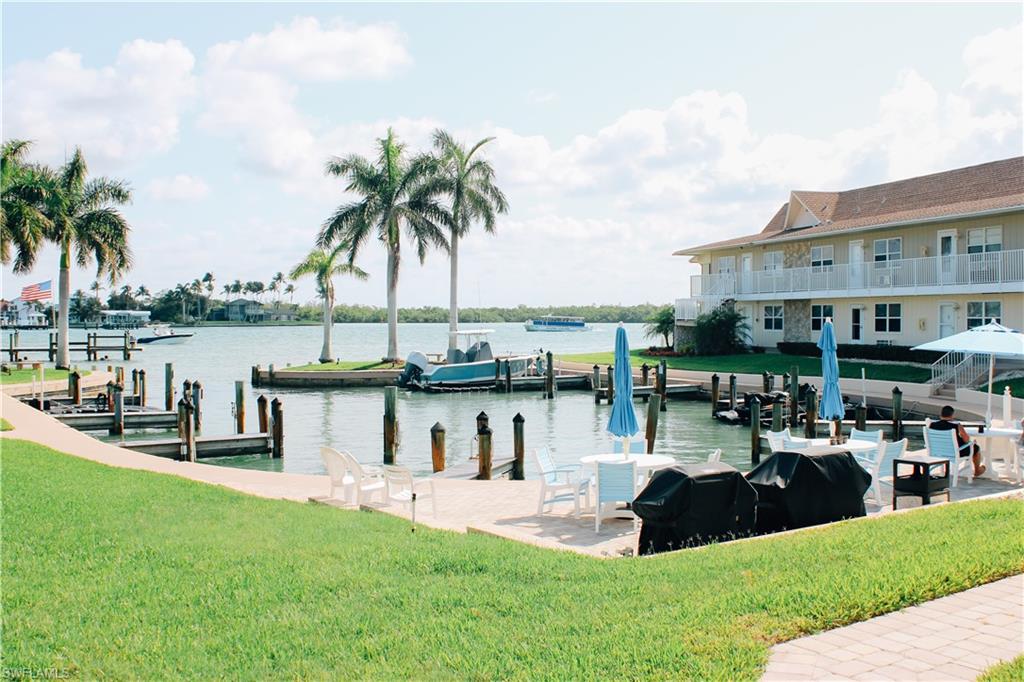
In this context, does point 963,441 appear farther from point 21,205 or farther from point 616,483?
point 21,205

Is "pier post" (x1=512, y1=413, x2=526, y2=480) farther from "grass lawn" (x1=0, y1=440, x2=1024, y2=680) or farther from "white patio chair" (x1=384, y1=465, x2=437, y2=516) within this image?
"grass lawn" (x1=0, y1=440, x2=1024, y2=680)

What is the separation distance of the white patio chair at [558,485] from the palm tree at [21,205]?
36.8 meters

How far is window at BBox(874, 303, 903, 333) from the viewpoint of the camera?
132ft

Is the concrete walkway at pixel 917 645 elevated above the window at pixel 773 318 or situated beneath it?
situated beneath

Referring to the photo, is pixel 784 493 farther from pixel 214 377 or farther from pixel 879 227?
pixel 214 377

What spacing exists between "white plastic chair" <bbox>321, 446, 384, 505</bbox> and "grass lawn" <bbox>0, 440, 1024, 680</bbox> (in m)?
2.44

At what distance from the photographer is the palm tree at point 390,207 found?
5247cm

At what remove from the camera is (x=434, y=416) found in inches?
1414

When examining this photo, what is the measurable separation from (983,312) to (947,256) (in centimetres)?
274

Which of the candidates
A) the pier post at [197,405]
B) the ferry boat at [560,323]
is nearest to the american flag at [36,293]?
the pier post at [197,405]

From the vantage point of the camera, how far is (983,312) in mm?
35812

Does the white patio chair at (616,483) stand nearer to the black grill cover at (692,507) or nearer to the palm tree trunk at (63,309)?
the black grill cover at (692,507)

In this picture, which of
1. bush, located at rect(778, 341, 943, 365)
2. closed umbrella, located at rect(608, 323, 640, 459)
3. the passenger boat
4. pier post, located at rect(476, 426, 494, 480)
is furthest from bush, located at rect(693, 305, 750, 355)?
closed umbrella, located at rect(608, 323, 640, 459)

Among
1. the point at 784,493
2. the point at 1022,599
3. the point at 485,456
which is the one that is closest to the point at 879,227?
the point at 485,456
